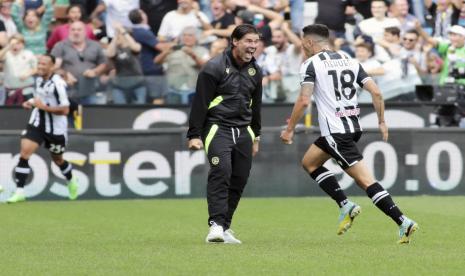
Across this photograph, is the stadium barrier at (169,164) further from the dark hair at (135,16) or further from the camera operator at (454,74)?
the dark hair at (135,16)

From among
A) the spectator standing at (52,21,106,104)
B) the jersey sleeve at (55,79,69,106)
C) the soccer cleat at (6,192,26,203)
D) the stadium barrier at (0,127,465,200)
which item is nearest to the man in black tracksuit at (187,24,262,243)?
the jersey sleeve at (55,79,69,106)

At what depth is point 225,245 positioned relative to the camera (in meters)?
11.2

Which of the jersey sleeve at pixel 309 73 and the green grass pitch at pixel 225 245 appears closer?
the green grass pitch at pixel 225 245

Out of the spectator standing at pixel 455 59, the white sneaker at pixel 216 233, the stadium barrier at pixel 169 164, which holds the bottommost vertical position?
the stadium barrier at pixel 169 164

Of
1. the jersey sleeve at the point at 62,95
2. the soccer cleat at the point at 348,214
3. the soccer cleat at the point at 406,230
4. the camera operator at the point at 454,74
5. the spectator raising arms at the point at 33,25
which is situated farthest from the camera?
the spectator raising arms at the point at 33,25

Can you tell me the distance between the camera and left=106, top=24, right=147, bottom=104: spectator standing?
68.0 feet

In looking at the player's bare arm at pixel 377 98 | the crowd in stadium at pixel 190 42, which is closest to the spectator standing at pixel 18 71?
the crowd in stadium at pixel 190 42

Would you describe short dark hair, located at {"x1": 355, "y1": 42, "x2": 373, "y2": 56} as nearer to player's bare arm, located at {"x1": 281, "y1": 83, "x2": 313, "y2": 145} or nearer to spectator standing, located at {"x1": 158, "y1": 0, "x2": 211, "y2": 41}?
spectator standing, located at {"x1": 158, "y1": 0, "x2": 211, "y2": 41}

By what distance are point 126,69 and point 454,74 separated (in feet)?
18.6

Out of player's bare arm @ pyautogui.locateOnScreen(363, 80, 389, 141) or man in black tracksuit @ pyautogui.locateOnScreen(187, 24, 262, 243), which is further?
player's bare arm @ pyautogui.locateOnScreen(363, 80, 389, 141)

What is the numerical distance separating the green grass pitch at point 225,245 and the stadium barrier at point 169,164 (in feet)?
3.66

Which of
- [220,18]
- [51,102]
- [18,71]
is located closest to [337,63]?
[51,102]

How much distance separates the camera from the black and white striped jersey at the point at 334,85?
460 inches

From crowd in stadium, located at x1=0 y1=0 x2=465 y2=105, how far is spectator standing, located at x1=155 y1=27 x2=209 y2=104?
2cm
